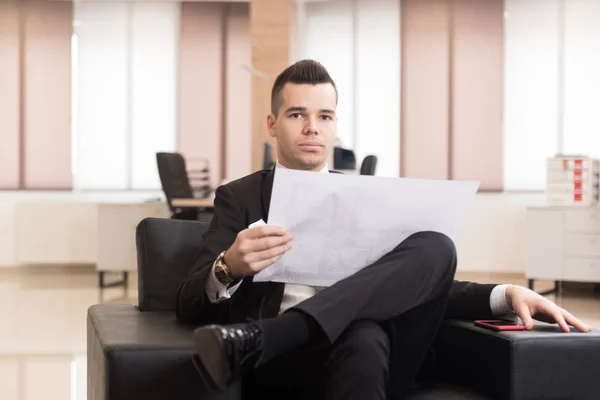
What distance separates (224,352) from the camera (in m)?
1.31

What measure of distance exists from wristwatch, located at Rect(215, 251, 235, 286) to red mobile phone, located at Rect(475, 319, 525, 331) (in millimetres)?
546

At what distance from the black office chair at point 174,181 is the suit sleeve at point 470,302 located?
4588 millimetres

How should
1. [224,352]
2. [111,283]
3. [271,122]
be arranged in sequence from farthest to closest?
[111,283] → [271,122] → [224,352]

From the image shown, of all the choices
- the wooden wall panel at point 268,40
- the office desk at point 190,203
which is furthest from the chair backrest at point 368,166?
the wooden wall panel at point 268,40

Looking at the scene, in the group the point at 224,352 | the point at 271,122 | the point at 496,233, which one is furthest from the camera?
the point at 496,233

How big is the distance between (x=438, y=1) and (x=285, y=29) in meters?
1.56

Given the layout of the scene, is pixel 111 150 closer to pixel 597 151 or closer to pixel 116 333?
pixel 597 151

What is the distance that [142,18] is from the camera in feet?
26.9

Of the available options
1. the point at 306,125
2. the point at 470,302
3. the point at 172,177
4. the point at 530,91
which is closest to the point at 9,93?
the point at 172,177

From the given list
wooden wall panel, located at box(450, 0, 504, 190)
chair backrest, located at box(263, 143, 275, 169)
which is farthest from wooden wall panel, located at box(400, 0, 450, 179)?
chair backrest, located at box(263, 143, 275, 169)

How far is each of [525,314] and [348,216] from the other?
0.44 m

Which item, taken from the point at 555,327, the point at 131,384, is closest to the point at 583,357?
the point at 555,327

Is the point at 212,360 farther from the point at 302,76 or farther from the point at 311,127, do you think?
the point at 302,76

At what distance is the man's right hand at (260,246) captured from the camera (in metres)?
1.54
